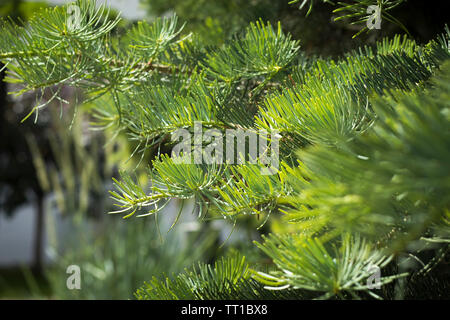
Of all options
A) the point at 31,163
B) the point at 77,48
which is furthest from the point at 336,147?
the point at 31,163

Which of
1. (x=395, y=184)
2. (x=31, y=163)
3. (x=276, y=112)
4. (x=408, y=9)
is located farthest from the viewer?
(x=31, y=163)

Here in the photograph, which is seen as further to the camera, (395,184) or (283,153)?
(283,153)

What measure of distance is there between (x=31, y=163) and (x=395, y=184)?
4.27 meters

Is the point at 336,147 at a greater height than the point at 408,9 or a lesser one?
lesser

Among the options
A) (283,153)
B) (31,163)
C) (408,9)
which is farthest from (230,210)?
(31,163)

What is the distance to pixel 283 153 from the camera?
25 centimetres

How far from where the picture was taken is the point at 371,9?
255 mm

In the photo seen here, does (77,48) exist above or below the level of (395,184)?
above

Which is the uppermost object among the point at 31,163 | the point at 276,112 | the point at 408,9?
the point at 31,163

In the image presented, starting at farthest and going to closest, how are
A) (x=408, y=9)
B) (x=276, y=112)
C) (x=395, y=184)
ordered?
1. (x=408, y=9)
2. (x=276, y=112)
3. (x=395, y=184)

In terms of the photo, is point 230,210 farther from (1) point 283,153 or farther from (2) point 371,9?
(2) point 371,9
